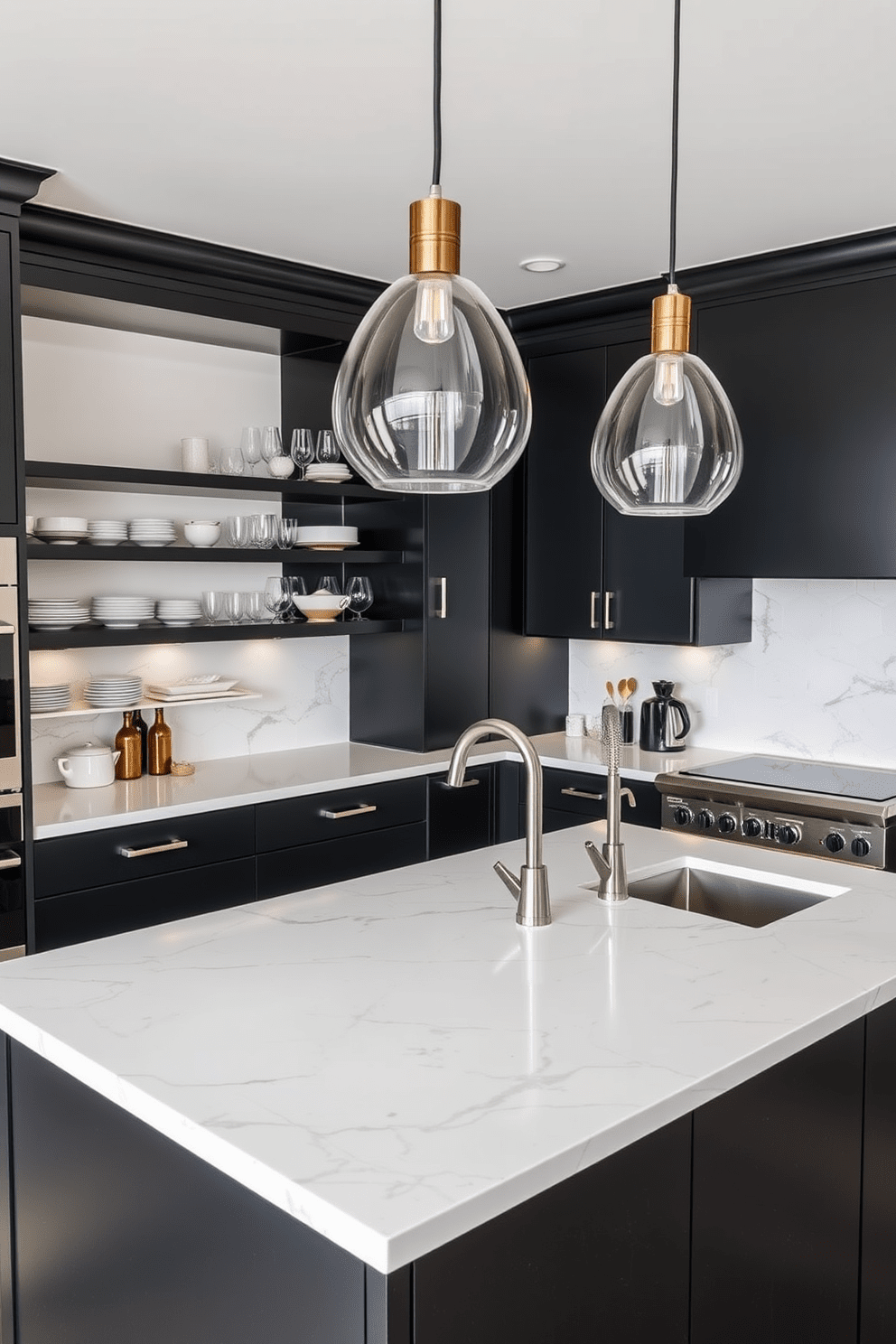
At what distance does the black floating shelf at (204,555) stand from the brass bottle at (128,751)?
55cm

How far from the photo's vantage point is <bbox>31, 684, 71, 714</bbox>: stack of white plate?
3.42 m

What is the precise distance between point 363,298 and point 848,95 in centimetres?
189

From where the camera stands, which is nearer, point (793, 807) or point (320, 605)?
point (793, 807)

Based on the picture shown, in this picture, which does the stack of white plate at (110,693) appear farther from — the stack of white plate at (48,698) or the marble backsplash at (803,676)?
the marble backsplash at (803,676)

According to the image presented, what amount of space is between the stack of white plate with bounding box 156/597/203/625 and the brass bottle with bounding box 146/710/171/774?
332 millimetres

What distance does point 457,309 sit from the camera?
1.17 meters

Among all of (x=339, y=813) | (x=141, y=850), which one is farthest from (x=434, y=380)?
(x=339, y=813)

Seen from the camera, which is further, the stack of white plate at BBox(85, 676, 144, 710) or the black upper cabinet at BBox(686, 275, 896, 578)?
the stack of white plate at BBox(85, 676, 144, 710)

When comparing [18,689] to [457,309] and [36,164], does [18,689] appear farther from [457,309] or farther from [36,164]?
[457,309]

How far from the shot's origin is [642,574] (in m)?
4.22

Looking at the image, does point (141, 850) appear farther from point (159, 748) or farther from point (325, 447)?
point (325, 447)

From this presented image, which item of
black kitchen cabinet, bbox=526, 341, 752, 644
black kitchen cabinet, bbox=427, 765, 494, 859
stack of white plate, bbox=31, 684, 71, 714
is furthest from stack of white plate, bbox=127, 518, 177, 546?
black kitchen cabinet, bbox=526, 341, 752, 644

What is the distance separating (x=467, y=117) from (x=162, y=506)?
188cm

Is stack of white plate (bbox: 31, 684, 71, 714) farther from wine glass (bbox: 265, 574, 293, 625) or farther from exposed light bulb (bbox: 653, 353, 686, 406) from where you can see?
exposed light bulb (bbox: 653, 353, 686, 406)
